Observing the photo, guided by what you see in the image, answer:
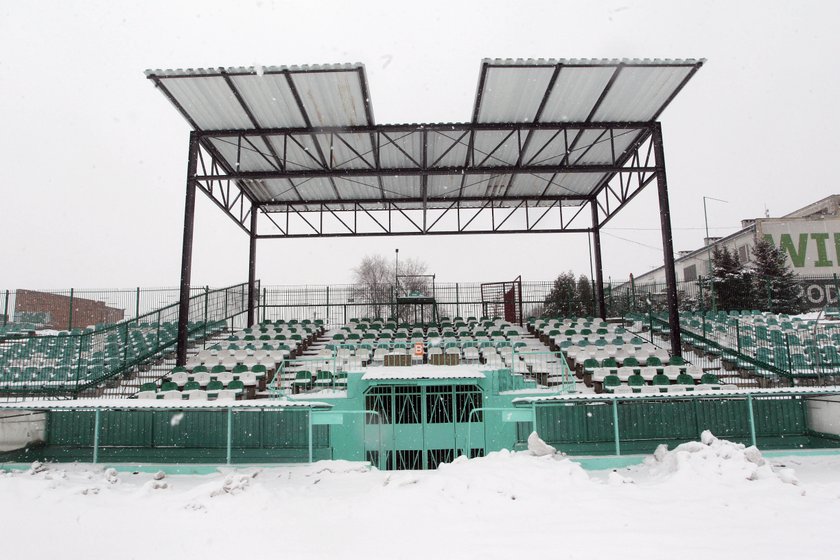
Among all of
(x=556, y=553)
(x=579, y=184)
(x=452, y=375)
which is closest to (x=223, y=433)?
(x=452, y=375)

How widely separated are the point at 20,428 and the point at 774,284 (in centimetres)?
4042

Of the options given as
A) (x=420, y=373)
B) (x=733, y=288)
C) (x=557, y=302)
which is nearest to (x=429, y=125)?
(x=420, y=373)

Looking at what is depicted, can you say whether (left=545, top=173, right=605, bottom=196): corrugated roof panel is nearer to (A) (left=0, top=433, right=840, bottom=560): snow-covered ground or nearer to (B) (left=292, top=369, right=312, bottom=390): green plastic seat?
(B) (left=292, top=369, right=312, bottom=390): green plastic seat

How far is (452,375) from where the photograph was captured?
1301cm

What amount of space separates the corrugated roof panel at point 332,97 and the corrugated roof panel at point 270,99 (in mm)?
Answer: 419

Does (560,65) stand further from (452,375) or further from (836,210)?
(836,210)

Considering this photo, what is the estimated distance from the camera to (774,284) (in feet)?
117

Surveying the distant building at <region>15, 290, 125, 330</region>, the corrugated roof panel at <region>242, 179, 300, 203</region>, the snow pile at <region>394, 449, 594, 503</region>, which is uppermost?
the corrugated roof panel at <region>242, 179, 300, 203</region>

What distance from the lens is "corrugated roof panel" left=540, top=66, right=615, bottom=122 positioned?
1540cm

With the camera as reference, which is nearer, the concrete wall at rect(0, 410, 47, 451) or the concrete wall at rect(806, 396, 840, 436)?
the concrete wall at rect(0, 410, 47, 451)

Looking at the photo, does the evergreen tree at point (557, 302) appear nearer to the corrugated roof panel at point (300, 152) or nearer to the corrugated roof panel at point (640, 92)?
the corrugated roof panel at point (640, 92)

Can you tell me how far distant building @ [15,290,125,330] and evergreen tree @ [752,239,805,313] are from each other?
39.2 m

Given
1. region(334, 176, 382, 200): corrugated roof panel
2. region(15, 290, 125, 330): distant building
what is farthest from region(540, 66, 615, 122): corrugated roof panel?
region(15, 290, 125, 330): distant building

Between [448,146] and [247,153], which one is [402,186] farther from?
[247,153]
